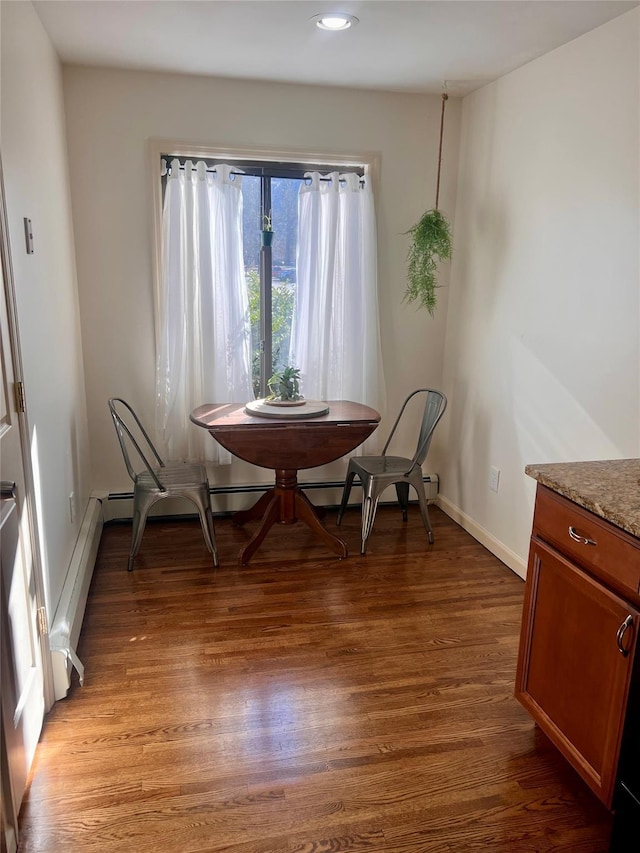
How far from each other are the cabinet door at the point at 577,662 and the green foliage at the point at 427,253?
6.08 ft

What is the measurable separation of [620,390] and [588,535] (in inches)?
35.0

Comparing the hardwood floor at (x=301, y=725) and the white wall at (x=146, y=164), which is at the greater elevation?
the white wall at (x=146, y=164)

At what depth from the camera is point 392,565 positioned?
2.96 m

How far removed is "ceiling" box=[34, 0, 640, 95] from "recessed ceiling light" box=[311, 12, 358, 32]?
0.12ft

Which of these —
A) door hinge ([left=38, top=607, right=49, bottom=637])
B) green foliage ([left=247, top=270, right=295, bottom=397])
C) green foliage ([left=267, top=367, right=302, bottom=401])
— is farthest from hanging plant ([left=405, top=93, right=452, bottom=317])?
door hinge ([left=38, top=607, right=49, bottom=637])

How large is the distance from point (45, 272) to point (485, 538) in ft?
7.90

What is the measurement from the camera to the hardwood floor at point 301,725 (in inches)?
60.4

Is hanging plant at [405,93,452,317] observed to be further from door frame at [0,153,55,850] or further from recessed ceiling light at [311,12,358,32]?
door frame at [0,153,55,850]

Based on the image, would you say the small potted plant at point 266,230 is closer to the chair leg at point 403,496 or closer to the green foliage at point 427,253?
the green foliage at point 427,253

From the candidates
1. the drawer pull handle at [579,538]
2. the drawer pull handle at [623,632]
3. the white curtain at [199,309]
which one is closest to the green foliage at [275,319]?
the white curtain at [199,309]

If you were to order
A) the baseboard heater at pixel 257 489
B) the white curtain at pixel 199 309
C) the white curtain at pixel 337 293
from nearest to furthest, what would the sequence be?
the white curtain at pixel 199 309
the white curtain at pixel 337 293
the baseboard heater at pixel 257 489

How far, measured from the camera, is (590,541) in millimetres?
1504

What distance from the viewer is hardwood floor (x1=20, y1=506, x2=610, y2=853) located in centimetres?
154

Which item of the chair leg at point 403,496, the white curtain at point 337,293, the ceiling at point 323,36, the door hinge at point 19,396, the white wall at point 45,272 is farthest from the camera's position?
the chair leg at point 403,496
